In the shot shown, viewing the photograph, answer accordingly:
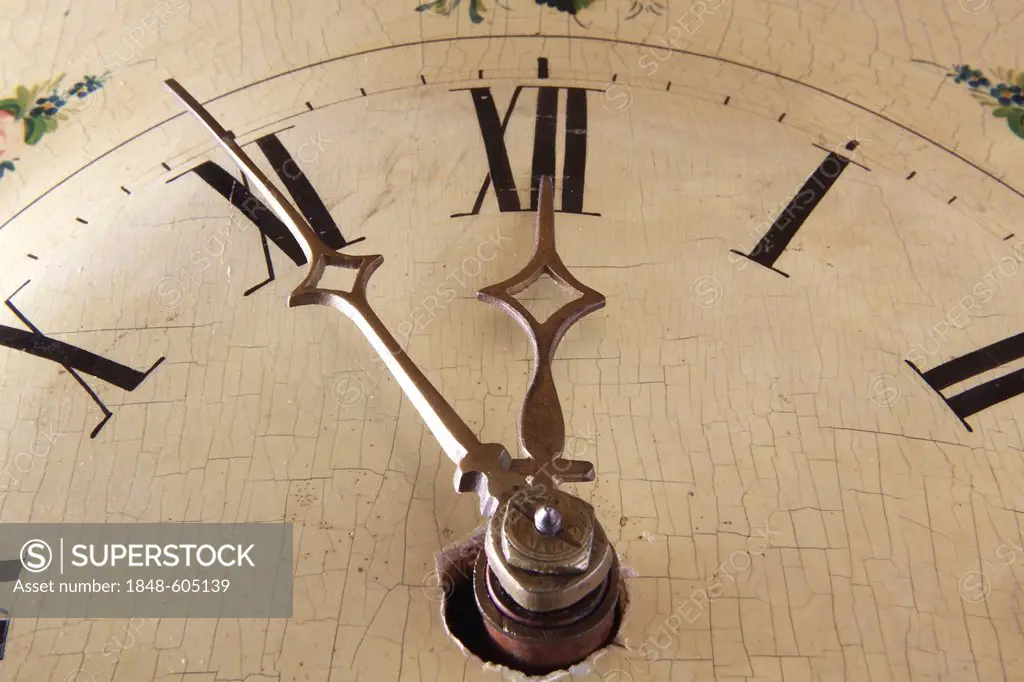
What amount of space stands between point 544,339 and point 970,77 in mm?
621

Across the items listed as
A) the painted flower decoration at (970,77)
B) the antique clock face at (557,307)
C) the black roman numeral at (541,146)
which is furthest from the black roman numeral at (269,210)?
the painted flower decoration at (970,77)

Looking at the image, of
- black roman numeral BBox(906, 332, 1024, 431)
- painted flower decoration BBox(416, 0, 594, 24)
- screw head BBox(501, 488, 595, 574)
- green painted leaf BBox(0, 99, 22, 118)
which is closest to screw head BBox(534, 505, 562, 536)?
screw head BBox(501, 488, 595, 574)

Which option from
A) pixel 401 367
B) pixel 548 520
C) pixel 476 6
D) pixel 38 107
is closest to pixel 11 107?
pixel 38 107

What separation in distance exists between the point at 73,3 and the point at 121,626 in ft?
2.39

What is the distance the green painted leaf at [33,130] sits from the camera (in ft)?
3.48

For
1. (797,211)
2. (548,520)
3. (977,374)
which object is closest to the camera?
(548,520)

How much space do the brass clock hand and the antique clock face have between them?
0.07 metres

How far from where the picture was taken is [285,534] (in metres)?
0.76

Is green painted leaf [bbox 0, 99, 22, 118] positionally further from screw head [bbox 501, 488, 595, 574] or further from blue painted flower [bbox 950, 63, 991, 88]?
blue painted flower [bbox 950, 63, 991, 88]

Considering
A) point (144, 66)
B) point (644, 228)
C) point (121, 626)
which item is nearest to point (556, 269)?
point (644, 228)

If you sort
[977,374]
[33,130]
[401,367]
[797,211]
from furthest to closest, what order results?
→ [33,130], [797,211], [977,374], [401,367]

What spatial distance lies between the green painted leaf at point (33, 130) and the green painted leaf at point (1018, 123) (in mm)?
1041

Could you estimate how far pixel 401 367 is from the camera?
721 millimetres

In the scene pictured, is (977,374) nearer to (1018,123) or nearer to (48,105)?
(1018,123)
